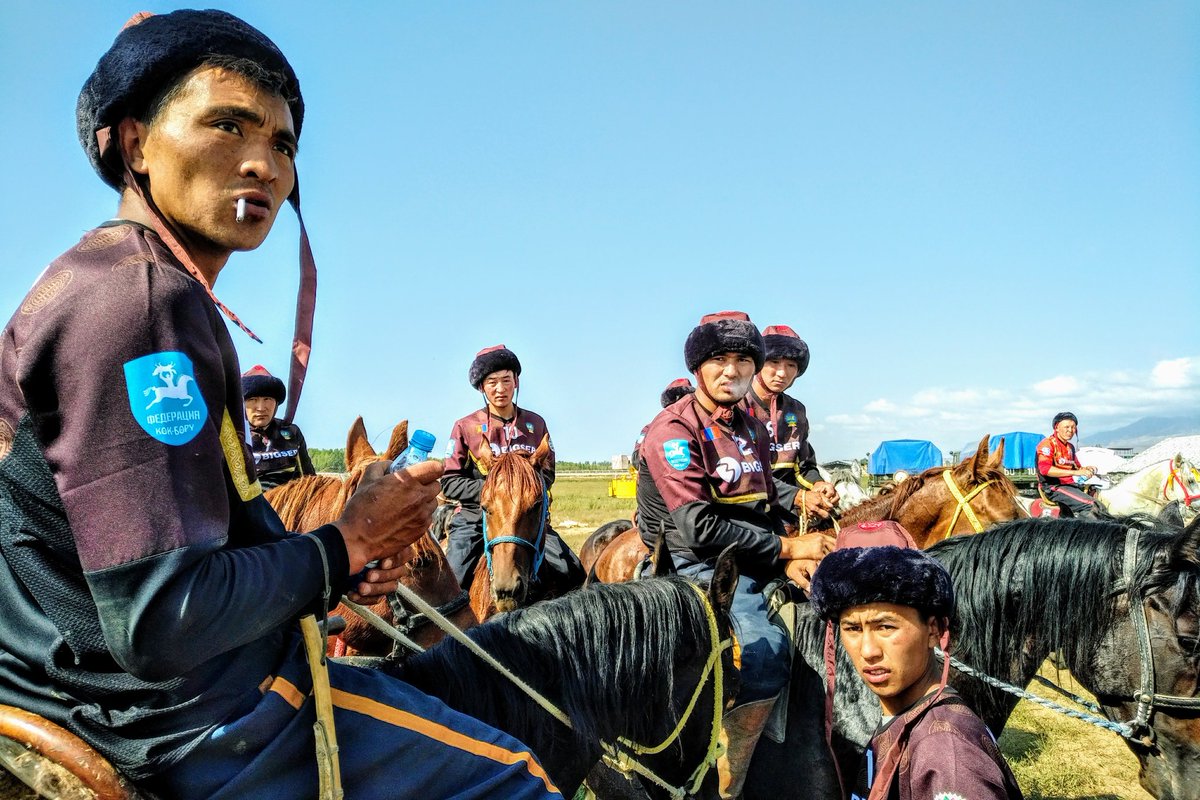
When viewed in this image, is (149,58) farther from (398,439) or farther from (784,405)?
(784,405)

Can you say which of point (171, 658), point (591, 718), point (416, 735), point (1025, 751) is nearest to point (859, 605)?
point (591, 718)

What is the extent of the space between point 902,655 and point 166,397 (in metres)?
2.26

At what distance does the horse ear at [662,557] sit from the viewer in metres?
4.59

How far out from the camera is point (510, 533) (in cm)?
613

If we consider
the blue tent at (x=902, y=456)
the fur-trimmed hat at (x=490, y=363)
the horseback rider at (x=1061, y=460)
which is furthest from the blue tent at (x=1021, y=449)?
the fur-trimmed hat at (x=490, y=363)

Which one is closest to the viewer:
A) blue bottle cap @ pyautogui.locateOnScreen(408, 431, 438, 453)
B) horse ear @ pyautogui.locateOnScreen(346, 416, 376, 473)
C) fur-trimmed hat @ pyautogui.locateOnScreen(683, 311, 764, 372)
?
blue bottle cap @ pyautogui.locateOnScreen(408, 431, 438, 453)

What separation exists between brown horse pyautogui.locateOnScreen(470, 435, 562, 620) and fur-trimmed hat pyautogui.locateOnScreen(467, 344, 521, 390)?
2263 mm

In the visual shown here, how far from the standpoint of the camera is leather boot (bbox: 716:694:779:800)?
391 cm

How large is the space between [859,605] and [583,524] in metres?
23.1

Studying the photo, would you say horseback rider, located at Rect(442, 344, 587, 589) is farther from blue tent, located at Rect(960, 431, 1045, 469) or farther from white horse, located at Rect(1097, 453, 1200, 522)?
blue tent, located at Rect(960, 431, 1045, 469)

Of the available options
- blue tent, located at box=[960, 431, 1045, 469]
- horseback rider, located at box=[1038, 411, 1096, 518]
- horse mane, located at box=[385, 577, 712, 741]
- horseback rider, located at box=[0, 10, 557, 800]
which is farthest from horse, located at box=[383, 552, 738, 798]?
blue tent, located at box=[960, 431, 1045, 469]

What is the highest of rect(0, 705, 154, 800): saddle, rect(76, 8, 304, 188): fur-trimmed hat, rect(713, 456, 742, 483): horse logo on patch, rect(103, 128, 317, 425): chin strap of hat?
rect(76, 8, 304, 188): fur-trimmed hat

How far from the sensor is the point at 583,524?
2547 centimetres

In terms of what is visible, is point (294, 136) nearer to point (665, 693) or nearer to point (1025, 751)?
point (665, 693)
